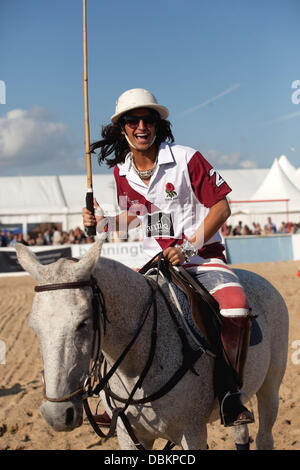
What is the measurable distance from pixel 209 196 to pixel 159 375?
133cm

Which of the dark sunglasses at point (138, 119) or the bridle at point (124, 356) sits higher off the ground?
the dark sunglasses at point (138, 119)

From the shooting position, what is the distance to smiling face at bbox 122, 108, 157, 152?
346cm

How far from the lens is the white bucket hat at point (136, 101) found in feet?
11.2

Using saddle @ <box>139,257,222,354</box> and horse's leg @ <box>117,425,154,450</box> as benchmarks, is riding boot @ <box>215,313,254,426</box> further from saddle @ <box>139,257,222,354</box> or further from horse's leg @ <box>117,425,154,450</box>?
horse's leg @ <box>117,425,154,450</box>

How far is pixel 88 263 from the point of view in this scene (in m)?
2.37

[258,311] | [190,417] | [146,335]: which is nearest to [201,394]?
[190,417]

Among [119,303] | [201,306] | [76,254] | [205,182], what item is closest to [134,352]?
[119,303]

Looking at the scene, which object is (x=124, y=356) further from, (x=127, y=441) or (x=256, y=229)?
(x=256, y=229)

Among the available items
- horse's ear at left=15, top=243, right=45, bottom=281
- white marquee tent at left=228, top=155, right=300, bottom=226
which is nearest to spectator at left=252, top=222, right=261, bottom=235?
white marquee tent at left=228, top=155, right=300, bottom=226

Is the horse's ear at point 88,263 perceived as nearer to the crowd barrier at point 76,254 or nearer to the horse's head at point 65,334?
the horse's head at point 65,334

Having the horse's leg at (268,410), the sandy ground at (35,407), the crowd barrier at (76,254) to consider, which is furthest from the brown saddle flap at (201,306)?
the crowd barrier at (76,254)

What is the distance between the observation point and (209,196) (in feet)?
11.4

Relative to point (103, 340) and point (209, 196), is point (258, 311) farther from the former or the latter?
point (103, 340)

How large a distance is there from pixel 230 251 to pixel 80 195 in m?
15.9
